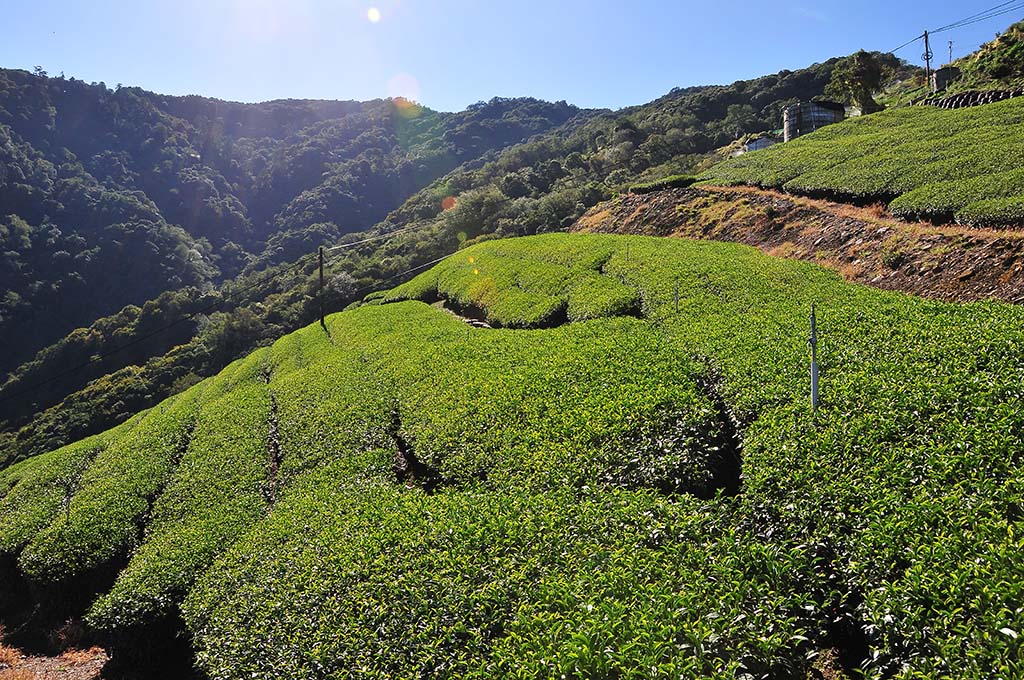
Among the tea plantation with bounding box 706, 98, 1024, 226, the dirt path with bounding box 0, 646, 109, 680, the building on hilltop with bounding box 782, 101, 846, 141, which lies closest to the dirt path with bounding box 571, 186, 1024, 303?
the tea plantation with bounding box 706, 98, 1024, 226

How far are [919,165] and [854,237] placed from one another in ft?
25.1

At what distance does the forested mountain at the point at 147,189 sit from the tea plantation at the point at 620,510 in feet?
328

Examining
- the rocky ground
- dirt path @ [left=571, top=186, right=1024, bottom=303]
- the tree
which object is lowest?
the rocky ground

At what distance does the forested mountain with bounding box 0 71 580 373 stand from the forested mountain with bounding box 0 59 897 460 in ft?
2.44

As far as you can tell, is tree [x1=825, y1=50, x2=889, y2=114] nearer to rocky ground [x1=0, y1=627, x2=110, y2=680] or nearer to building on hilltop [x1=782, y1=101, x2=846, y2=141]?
building on hilltop [x1=782, y1=101, x2=846, y2=141]

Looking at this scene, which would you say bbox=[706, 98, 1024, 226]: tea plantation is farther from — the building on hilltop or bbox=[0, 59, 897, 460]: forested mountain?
bbox=[0, 59, 897, 460]: forested mountain

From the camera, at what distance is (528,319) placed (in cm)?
2698

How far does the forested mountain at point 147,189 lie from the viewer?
3947 inches

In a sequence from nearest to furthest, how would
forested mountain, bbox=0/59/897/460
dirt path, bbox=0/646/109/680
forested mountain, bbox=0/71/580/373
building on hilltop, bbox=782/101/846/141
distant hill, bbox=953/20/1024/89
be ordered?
dirt path, bbox=0/646/109/680, distant hill, bbox=953/20/1024/89, building on hilltop, bbox=782/101/846/141, forested mountain, bbox=0/59/897/460, forested mountain, bbox=0/71/580/373

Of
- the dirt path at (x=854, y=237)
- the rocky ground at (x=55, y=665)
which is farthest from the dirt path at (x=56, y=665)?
the dirt path at (x=854, y=237)

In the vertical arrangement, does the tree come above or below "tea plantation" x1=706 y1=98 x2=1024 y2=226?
above

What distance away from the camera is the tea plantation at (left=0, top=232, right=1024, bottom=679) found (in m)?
6.59

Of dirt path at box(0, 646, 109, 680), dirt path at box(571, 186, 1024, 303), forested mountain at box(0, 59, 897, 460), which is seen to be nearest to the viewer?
dirt path at box(0, 646, 109, 680)

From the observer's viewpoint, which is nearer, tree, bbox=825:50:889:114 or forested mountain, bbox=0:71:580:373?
tree, bbox=825:50:889:114
